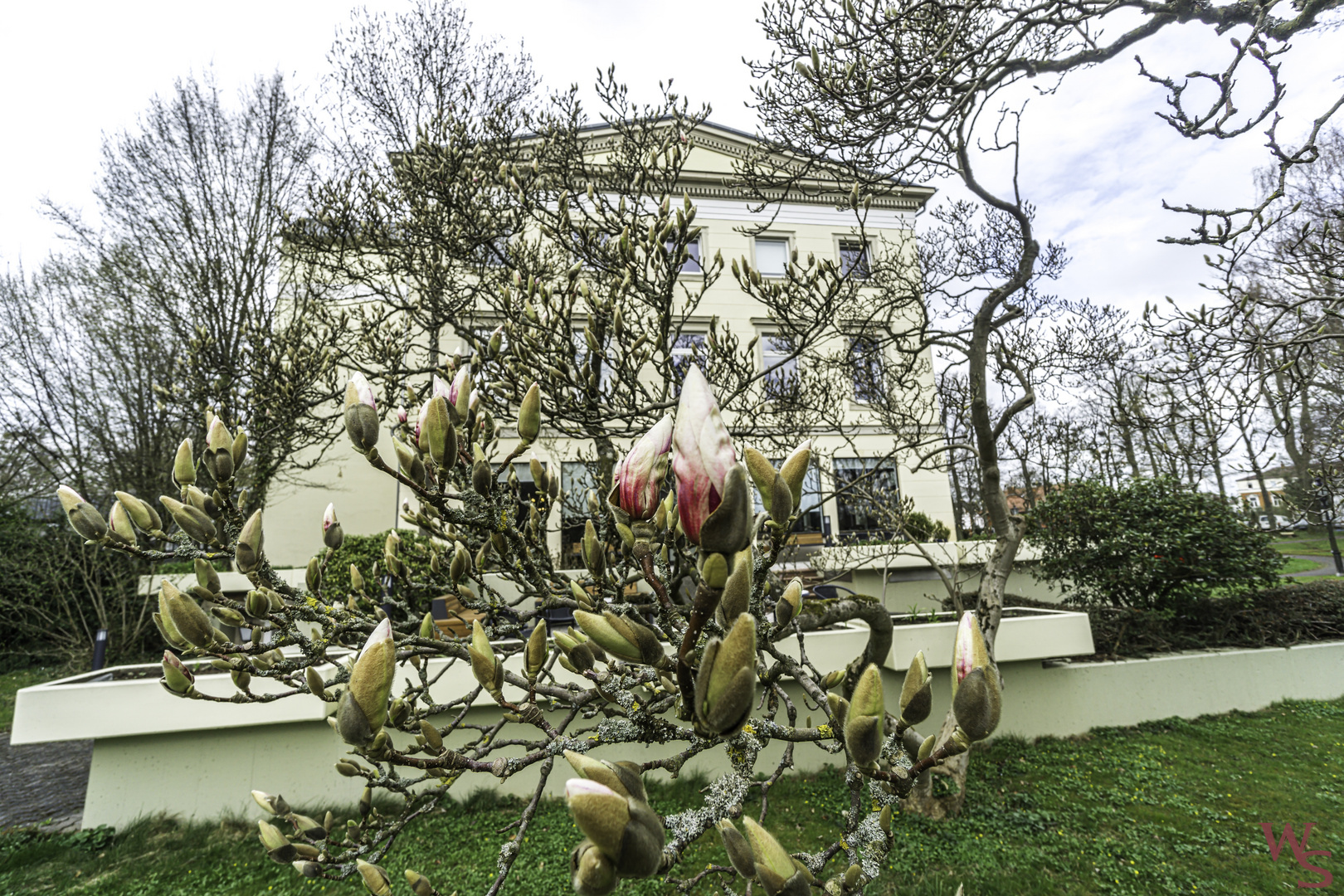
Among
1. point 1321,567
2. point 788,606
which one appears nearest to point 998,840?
point 788,606

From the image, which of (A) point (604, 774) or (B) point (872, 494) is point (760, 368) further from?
(A) point (604, 774)

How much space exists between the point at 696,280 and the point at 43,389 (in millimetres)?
13173

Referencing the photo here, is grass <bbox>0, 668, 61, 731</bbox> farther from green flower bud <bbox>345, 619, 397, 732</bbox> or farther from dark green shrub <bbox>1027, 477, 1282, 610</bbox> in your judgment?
dark green shrub <bbox>1027, 477, 1282, 610</bbox>

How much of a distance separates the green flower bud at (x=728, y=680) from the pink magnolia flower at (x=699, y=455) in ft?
0.40

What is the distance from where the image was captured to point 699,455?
59 centimetres

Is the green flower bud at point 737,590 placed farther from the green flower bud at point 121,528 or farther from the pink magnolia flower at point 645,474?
the green flower bud at point 121,528

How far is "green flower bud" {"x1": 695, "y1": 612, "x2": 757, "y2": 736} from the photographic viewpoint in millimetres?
491

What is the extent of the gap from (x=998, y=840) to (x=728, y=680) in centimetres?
468

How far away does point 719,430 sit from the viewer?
0.58 m

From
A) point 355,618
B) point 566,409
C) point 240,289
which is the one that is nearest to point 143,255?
point 240,289

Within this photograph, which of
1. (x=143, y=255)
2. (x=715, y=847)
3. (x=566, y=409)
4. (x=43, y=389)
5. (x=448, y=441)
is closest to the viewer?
(x=448, y=441)

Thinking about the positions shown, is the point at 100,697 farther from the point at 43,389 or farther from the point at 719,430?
the point at 43,389

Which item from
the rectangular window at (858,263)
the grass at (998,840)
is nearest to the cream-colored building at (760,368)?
the rectangular window at (858,263)

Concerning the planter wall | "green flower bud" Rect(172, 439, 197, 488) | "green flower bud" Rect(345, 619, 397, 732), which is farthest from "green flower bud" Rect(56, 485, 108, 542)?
the planter wall
